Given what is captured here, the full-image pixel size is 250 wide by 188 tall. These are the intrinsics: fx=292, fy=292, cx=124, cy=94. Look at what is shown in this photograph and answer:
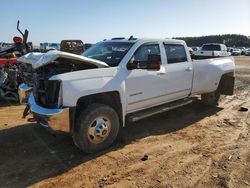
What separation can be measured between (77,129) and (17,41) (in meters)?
6.91

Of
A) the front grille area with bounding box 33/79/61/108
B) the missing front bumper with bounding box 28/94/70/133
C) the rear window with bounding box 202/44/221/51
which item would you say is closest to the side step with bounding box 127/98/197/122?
the missing front bumper with bounding box 28/94/70/133

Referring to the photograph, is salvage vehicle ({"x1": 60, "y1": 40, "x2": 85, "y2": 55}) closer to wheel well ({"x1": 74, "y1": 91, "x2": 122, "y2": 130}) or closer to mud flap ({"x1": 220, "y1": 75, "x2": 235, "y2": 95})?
mud flap ({"x1": 220, "y1": 75, "x2": 235, "y2": 95})

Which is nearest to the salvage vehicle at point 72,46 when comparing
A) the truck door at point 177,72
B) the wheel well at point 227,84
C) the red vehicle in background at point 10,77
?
the red vehicle in background at point 10,77

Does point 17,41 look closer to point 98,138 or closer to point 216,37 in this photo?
point 98,138

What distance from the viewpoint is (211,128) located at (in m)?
6.57

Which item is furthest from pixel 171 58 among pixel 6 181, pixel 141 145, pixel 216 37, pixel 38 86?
pixel 216 37

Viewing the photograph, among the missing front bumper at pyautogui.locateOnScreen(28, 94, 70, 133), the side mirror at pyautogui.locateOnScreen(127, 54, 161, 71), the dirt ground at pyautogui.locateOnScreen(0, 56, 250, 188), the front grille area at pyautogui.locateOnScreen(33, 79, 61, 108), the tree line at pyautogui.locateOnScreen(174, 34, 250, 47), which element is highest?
the tree line at pyautogui.locateOnScreen(174, 34, 250, 47)

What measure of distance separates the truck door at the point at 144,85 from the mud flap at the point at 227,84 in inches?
119

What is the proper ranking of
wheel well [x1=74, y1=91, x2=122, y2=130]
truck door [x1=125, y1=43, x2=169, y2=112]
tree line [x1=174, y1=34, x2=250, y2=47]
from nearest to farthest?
wheel well [x1=74, y1=91, x2=122, y2=130], truck door [x1=125, y1=43, x2=169, y2=112], tree line [x1=174, y1=34, x2=250, y2=47]

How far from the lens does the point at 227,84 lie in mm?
8453

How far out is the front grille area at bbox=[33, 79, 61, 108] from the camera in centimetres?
457

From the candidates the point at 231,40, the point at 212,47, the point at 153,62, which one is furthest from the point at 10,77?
the point at 231,40

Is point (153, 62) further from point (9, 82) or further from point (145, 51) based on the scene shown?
point (9, 82)

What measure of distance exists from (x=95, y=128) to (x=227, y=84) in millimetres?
5005
